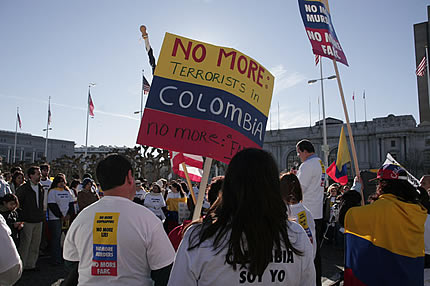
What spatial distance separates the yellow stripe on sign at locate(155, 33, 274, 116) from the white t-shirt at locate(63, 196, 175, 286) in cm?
149

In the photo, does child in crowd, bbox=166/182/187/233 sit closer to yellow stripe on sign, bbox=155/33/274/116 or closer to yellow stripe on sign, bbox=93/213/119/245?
yellow stripe on sign, bbox=155/33/274/116

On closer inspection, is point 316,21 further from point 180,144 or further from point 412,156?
point 412,156

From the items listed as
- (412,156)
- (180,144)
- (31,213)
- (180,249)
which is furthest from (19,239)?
(412,156)

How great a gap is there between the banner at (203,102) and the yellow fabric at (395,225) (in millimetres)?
1250

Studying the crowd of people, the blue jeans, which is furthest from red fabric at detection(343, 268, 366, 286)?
the blue jeans

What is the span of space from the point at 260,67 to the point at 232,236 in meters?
2.43

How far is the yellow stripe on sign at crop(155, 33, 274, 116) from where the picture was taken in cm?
340

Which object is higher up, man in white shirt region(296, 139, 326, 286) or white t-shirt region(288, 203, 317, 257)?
man in white shirt region(296, 139, 326, 286)

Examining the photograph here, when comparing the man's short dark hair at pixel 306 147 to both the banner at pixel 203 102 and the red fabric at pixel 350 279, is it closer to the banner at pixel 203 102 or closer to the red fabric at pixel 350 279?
the banner at pixel 203 102

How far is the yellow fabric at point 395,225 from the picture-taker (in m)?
3.17

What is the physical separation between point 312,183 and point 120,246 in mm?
3484

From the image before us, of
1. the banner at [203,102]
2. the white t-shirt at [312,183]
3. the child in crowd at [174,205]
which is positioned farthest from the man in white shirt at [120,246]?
the child in crowd at [174,205]

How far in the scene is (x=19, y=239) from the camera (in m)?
7.04

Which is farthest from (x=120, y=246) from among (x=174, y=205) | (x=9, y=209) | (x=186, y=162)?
(x=174, y=205)
